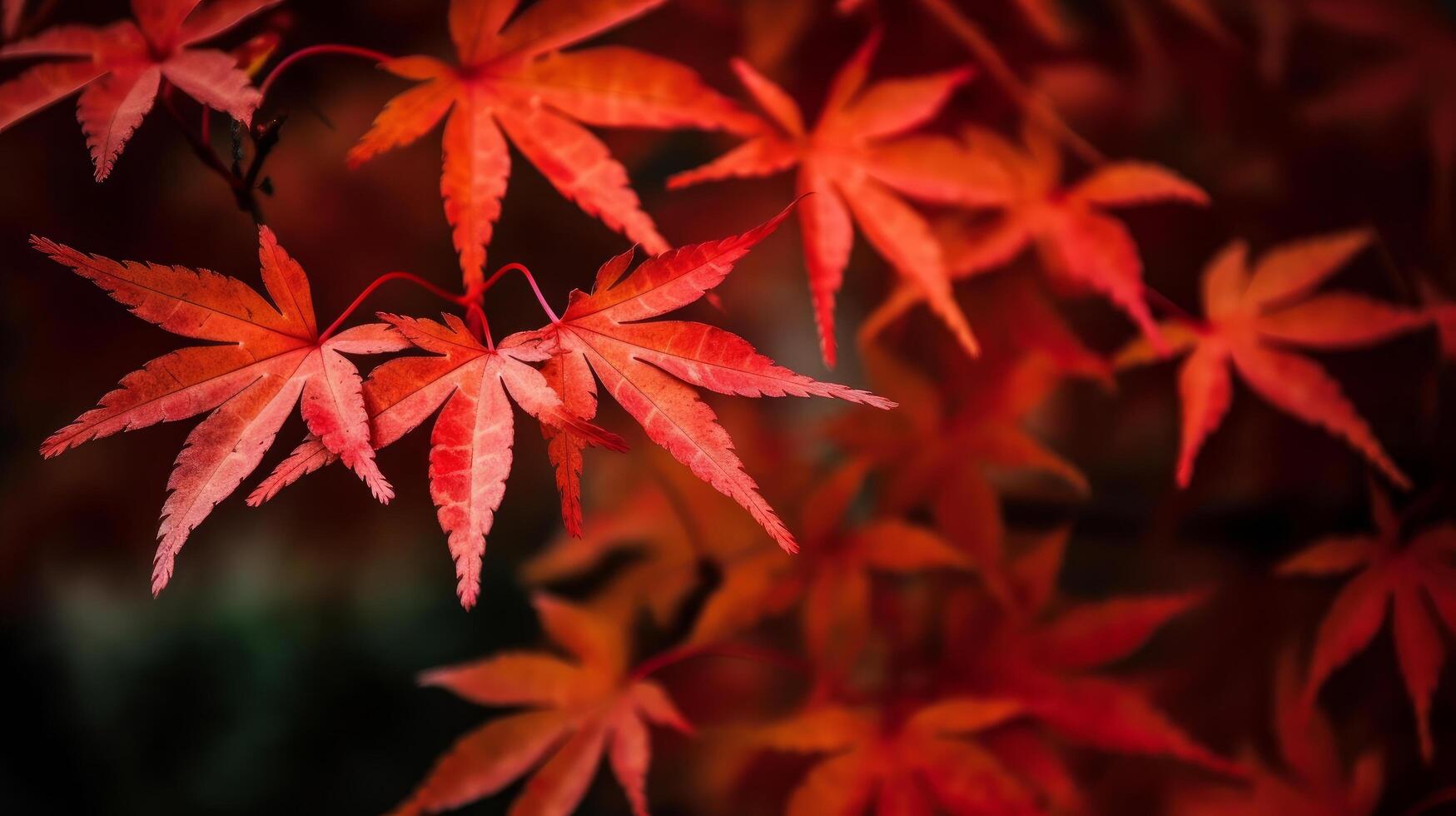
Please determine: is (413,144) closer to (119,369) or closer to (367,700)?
(119,369)

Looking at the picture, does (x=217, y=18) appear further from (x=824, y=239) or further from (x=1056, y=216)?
(x=1056, y=216)

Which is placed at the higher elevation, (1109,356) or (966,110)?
(966,110)

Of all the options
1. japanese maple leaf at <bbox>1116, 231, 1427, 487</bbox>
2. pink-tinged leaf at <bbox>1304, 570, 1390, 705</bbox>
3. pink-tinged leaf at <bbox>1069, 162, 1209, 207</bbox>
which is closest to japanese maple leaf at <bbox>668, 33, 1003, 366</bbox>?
pink-tinged leaf at <bbox>1069, 162, 1209, 207</bbox>

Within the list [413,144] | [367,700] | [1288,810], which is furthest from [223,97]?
[1288,810]

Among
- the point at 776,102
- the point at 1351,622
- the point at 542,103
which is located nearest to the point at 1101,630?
the point at 1351,622

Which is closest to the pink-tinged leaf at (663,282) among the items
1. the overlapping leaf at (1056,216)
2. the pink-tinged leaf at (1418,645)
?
the overlapping leaf at (1056,216)

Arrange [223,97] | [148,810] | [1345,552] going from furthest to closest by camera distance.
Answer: [148,810] → [1345,552] → [223,97]

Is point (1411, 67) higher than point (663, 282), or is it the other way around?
point (1411, 67)
